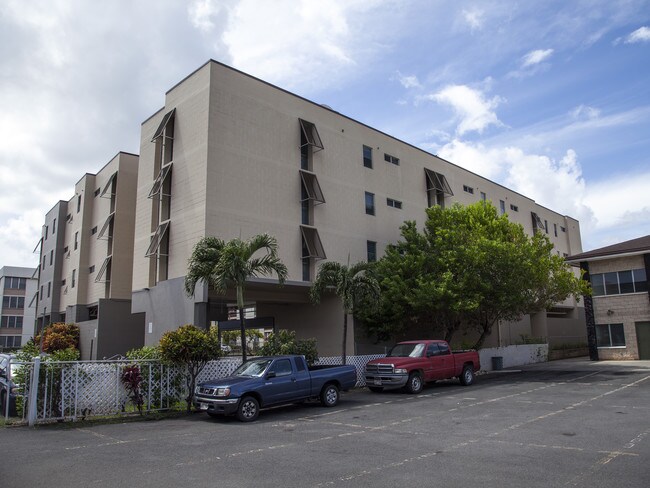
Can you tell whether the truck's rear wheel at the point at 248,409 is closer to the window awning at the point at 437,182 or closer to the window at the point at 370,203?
the window at the point at 370,203

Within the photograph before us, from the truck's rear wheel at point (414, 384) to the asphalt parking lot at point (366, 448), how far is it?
2.64 m

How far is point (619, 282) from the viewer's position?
33.3m

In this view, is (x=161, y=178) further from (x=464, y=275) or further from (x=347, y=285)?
(x=464, y=275)

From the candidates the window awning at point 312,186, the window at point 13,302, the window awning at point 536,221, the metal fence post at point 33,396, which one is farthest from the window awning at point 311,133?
the window at point 13,302

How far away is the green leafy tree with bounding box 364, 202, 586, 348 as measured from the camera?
1005 inches

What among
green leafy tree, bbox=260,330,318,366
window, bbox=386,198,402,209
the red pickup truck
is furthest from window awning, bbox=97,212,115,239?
the red pickup truck

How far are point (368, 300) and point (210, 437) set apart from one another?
41.2 ft

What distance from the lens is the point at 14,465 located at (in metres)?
9.00

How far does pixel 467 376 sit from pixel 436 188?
689 inches

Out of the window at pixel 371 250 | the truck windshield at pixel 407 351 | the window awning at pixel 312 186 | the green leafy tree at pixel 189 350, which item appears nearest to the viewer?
the green leafy tree at pixel 189 350

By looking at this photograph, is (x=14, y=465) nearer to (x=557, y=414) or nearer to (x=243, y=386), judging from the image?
(x=243, y=386)

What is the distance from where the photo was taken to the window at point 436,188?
118 feet

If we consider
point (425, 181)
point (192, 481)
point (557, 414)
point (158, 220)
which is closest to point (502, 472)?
point (192, 481)

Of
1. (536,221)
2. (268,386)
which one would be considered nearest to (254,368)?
(268,386)
